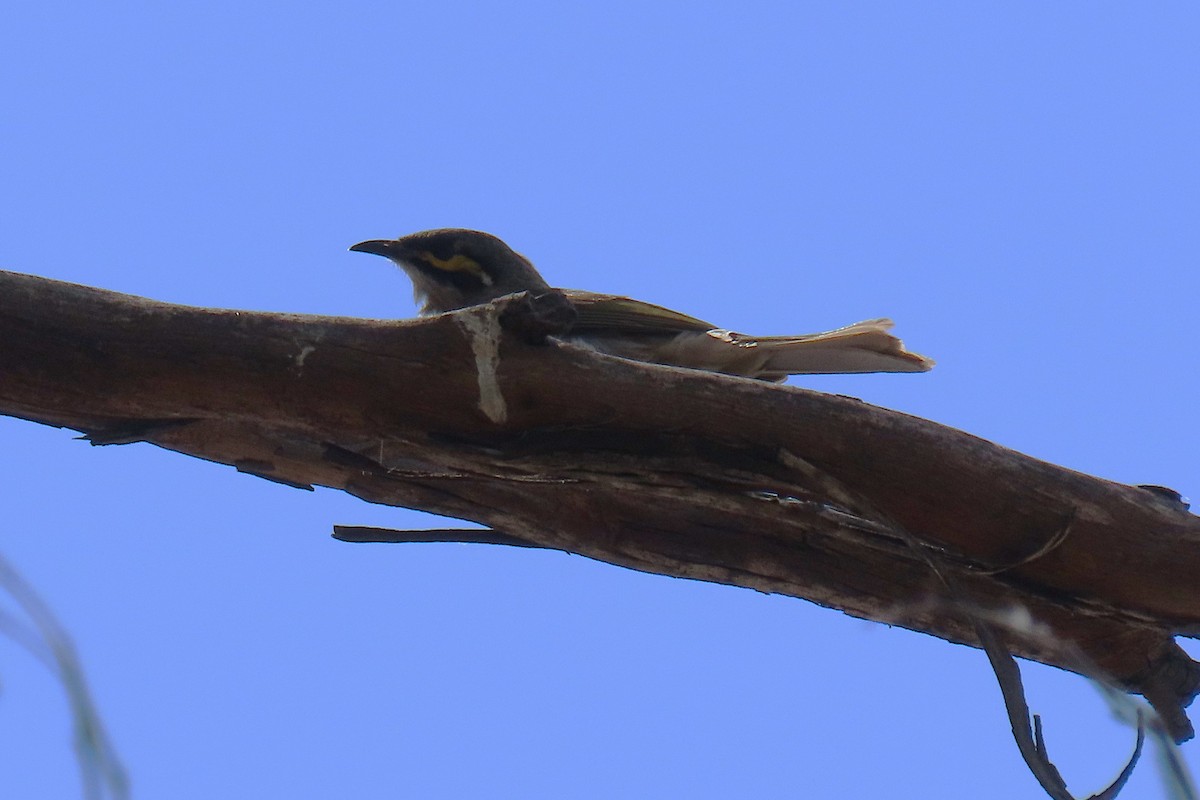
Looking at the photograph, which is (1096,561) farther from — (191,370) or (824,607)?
(191,370)

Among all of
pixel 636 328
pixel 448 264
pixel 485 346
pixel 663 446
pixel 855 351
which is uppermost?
pixel 448 264

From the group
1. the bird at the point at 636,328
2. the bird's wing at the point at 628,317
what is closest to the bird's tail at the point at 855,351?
the bird at the point at 636,328

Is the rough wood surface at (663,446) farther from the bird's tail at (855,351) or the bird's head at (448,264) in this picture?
the bird's head at (448,264)

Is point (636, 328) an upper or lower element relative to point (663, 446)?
upper

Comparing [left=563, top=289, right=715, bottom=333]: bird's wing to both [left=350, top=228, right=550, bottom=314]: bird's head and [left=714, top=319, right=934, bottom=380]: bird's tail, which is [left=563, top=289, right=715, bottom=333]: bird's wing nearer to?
[left=714, top=319, right=934, bottom=380]: bird's tail

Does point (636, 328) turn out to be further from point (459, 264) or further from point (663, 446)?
point (663, 446)

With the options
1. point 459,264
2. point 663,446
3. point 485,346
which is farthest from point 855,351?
point 459,264
